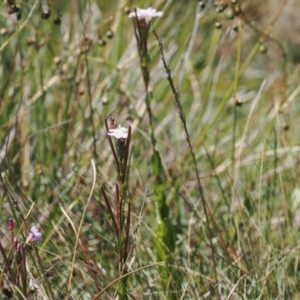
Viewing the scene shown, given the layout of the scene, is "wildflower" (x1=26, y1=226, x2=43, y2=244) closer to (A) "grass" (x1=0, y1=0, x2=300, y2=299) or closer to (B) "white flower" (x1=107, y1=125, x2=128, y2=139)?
(A) "grass" (x1=0, y1=0, x2=300, y2=299)

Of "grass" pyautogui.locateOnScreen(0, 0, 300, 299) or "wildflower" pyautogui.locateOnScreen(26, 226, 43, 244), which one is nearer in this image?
"wildflower" pyautogui.locateOnScreen(26, 226, 43, 244)

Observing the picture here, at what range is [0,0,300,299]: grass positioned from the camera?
172 cm

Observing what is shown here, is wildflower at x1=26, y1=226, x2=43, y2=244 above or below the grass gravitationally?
above

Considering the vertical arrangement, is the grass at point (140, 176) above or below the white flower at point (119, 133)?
below

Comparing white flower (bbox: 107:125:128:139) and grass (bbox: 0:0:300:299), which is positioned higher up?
white flower (bbox: 107:125:128:139)

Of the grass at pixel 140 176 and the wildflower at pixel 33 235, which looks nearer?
the wildflower at pixel 33 235

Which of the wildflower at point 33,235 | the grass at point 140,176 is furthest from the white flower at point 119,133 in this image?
the wildflower at point 33,235

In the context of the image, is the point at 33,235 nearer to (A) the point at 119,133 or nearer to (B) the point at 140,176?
(A) the point at 119,133

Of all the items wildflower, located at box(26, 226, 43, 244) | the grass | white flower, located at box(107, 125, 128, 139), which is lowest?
the grass

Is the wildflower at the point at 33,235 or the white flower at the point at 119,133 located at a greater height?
the white flower at the point at 119,133

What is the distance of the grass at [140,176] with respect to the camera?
172cm

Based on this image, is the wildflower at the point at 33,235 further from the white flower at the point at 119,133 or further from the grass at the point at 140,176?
the white flower at the point at 119,133

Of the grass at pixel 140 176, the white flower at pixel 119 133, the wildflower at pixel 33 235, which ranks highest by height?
the white flower at pixel 119 133

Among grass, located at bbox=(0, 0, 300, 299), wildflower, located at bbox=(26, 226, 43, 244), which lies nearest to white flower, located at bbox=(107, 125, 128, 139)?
grass, located at bbox=(0, 0, 300, 299)
